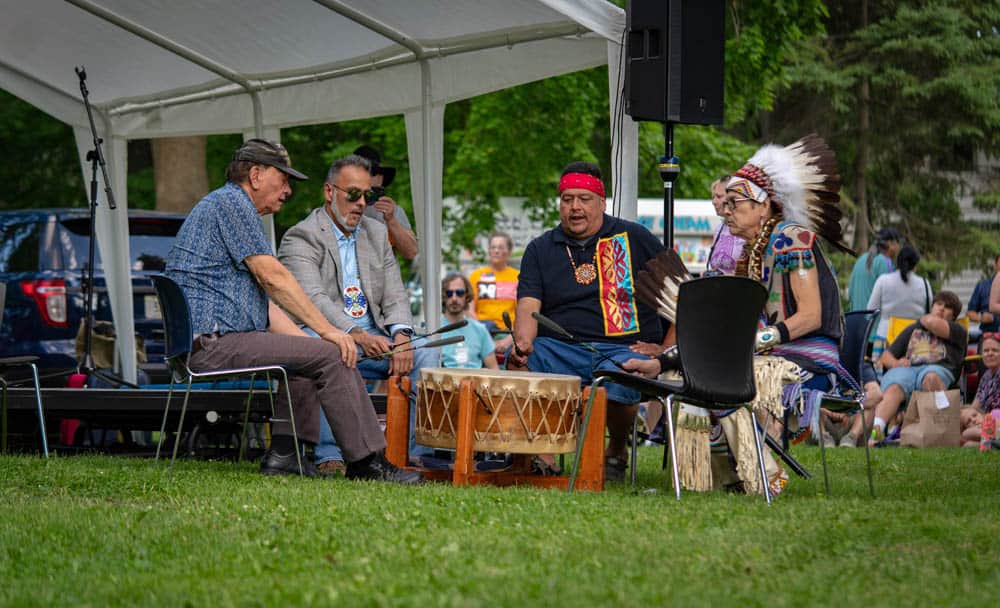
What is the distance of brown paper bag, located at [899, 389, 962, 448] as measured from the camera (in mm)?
12461

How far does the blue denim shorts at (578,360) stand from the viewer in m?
7.78

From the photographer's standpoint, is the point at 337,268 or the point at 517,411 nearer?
the point at 517,411

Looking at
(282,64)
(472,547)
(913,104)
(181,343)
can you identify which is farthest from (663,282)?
(913,104)

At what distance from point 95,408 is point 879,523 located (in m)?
5.20

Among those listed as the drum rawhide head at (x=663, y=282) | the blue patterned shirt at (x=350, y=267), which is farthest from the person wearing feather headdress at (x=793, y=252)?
the blue patterned shirt at (x=350, y=267)

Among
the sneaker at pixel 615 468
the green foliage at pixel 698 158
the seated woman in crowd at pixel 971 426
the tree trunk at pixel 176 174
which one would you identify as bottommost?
the seated woman in crowd at pixel 971 426

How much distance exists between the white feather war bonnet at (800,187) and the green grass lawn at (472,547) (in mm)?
1420

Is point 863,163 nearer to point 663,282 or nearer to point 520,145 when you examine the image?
point 520,145

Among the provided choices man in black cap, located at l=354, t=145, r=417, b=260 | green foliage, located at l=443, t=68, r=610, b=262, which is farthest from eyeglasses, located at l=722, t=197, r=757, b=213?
green foliage, located at l=443, t=68, r=610, b=262

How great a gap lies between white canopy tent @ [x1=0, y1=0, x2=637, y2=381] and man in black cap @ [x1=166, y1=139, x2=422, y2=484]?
2.07 meters

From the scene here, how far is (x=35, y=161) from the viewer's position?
914 inches

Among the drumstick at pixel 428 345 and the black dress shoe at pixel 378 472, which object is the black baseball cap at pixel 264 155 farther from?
the black dress shoe at pixel 378 472

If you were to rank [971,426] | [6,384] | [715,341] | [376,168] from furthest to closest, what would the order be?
[971,426] < [376,168] < [6,384] < [715,341]

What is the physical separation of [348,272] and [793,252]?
2.70 m
